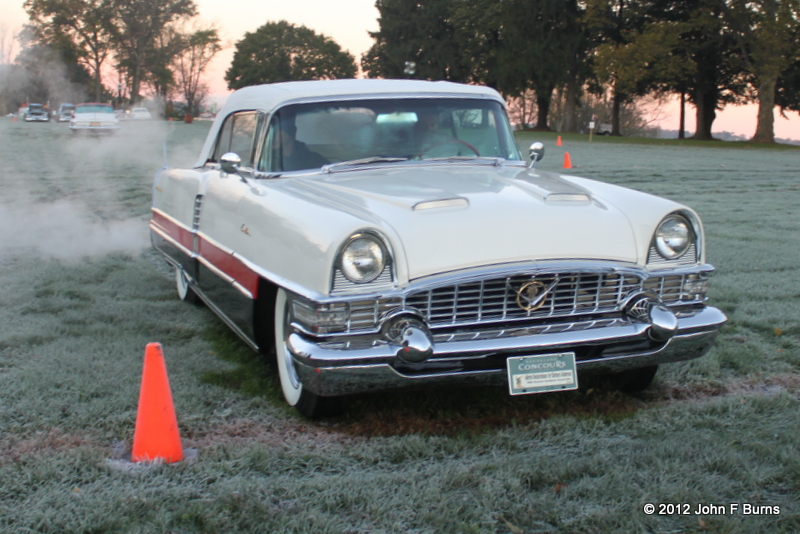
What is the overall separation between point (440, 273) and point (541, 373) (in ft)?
1.90

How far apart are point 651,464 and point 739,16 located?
122 feet

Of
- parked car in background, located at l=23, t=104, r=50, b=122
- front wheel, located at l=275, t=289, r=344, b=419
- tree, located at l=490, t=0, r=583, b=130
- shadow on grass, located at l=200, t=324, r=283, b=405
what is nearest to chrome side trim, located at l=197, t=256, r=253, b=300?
front wheel, located at l=275, t=289, r=344, b=419

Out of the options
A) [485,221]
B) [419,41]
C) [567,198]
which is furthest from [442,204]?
[419,41]

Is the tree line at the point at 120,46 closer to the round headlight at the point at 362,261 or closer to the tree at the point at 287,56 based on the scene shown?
the tree at the point at 287,56

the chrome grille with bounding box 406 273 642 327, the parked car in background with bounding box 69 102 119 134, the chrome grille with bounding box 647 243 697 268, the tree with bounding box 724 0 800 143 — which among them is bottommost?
the chrome grille with bounding box 406 273 642 327

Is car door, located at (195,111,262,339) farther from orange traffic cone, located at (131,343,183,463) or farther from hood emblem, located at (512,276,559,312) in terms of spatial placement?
hood emblem, located at (512,276,559,312)

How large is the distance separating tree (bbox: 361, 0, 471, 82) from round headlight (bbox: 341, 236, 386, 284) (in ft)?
184

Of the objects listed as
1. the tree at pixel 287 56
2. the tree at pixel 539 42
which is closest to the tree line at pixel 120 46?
the tree at pixel 287 56

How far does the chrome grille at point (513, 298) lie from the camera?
321 centimetres

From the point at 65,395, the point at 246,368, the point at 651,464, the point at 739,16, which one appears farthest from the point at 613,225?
the point at 739,16

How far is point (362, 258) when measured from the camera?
3.14 m

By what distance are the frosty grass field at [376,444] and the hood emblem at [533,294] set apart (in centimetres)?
52

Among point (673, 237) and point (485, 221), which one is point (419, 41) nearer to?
point (673, 237)

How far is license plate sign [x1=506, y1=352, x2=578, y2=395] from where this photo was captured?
127 inches
